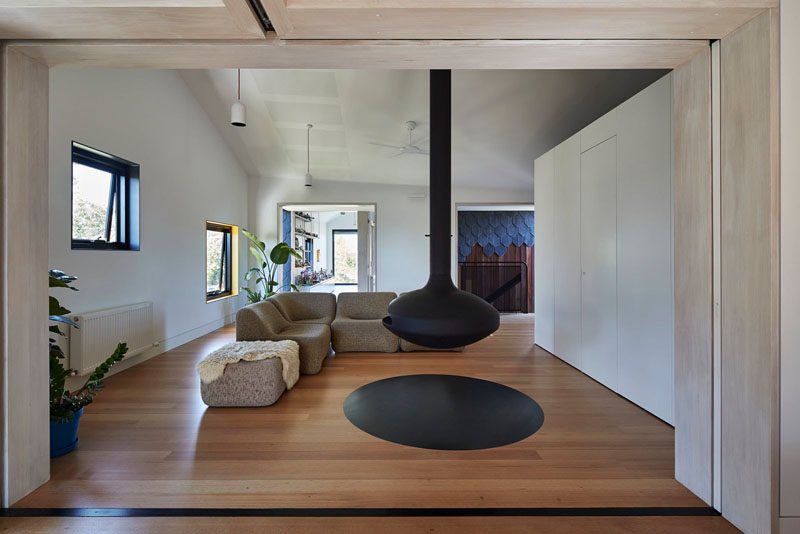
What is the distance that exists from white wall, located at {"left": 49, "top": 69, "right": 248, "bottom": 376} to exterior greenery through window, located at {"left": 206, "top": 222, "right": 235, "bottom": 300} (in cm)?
22

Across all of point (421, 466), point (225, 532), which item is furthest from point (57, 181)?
point (421, 466)

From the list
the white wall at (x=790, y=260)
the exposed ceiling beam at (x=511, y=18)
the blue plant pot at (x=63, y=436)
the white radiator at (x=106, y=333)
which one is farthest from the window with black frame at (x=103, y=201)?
the white wall at (x=790, y=260)

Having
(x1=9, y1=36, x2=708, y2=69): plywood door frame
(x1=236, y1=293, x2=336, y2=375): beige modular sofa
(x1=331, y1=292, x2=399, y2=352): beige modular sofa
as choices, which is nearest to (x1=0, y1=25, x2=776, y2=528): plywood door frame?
(x1=9, y1=36, x2=708, y2=69): plywood door frame

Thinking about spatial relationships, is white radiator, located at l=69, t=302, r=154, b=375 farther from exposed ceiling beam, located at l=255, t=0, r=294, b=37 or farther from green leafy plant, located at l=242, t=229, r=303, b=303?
exposed ceiling beam, located at l=255, t=0, r=294, b=37

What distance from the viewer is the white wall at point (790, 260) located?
1.32 m

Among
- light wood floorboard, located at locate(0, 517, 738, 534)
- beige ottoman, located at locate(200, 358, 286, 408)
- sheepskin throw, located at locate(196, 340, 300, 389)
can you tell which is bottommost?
light wood floorboard, located at locate(0, 517, 738, 534)

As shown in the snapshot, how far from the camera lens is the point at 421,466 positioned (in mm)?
1851

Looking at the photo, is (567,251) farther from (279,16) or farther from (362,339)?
(279,16)

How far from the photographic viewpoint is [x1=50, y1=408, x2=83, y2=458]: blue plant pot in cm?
197

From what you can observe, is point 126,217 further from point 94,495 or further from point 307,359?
point 94,495

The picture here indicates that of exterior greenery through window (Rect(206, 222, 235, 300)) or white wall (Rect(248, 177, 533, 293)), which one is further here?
white wall (Rect(248, 177, 533, 293))

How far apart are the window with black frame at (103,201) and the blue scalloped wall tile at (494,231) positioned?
5753 mm

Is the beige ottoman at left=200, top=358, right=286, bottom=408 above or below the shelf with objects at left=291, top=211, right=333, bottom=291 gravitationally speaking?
below

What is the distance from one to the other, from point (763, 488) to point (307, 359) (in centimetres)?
291
